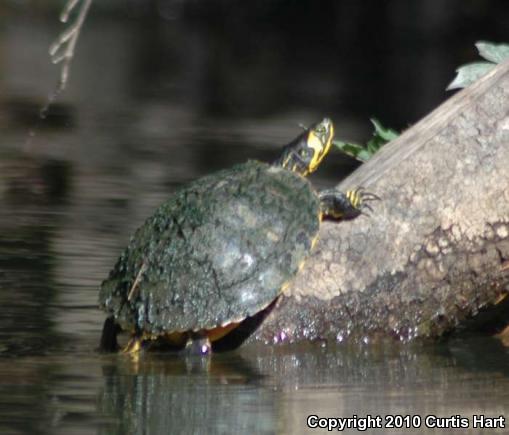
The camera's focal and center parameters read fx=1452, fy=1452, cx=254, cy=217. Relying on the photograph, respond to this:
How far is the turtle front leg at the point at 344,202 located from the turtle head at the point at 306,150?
59cm

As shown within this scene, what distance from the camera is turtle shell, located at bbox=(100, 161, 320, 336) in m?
4.84

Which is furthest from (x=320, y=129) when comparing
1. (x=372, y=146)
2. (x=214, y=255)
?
(x=214, y=255)

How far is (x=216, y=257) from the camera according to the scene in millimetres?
4871

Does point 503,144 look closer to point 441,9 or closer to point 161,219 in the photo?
point 161,219

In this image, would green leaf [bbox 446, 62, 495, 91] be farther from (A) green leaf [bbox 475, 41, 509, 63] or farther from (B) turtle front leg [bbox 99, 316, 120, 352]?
(B) turtle front leg [bbox 99, 316, 120, 352]

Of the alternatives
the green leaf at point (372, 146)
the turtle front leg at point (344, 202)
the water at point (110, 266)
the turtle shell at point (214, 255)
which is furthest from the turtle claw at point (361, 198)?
the green leaf at point (372, 146)

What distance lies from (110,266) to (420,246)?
74.7 inches

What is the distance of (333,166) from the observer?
1087cm

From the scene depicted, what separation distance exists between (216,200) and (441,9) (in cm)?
2047

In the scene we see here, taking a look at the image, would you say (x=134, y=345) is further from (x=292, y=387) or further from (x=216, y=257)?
(x=292, y=387)

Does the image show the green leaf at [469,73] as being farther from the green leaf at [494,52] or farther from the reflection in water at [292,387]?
the reflection in water at [292,387]

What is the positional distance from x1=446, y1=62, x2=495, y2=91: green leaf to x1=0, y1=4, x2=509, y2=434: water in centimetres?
98

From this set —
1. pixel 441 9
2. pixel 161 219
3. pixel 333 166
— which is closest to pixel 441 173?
pixel 161 219

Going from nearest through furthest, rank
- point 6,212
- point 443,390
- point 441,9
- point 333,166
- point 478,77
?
point 443,390 < point 478,77 < point 6,212 < point 333,166 < point 441,9
